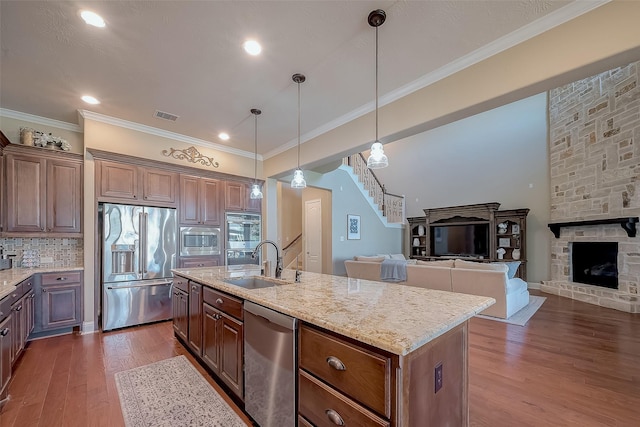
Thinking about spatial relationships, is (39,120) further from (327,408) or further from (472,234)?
(472,234)

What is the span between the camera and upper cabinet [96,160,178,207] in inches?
155

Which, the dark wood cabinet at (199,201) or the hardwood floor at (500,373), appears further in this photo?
the dark wood cabinet at (199,201)

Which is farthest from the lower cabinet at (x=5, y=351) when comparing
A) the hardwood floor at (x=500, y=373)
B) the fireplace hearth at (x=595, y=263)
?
the fireplace hearth at (x=595, y=263)

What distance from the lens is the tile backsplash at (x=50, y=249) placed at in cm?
376

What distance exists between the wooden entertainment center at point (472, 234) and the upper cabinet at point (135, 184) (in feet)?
23.3

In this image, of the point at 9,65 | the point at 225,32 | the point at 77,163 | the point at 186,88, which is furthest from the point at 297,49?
the point at 77,163

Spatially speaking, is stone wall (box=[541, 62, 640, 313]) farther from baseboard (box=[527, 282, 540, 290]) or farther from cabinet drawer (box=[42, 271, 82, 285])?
cabinet drawer (box=[42, 271, 82, 285])

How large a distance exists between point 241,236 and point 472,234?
6378 millimetres

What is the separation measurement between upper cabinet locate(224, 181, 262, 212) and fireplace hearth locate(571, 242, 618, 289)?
666 centimetres

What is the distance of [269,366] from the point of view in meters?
1.76

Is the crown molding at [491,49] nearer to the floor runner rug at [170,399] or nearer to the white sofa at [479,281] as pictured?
the white sofa at [479,281]

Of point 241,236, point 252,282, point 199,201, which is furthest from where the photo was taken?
point 241,236

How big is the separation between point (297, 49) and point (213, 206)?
3162 millimetres

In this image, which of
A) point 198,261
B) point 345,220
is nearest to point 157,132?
point 198,261
